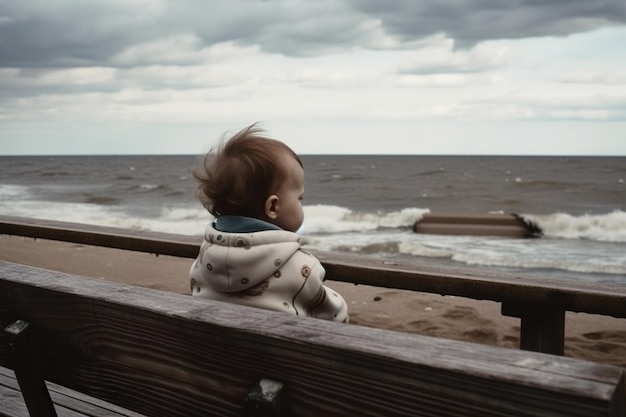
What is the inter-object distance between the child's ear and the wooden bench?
0.83 m

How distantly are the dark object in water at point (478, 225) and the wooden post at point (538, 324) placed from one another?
488 inches

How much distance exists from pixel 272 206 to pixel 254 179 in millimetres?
104

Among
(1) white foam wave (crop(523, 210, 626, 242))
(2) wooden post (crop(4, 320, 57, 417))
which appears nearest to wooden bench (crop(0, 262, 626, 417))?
(2) wooden post (crop(4, 320, 57, 417))

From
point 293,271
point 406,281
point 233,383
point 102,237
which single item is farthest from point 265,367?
point 102,237

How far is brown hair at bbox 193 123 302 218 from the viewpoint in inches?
80.4

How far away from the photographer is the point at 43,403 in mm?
1402

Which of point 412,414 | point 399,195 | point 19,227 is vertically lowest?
point 399,195

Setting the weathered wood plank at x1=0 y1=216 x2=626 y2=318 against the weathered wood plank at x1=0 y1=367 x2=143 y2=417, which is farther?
the weathered wood plank at x1=0 y1=216 x2=626 y2=318

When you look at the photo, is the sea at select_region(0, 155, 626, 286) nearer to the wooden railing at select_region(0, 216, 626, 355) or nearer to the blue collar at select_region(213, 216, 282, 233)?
the wooden railing at select_region(0, 216, 626, 355)

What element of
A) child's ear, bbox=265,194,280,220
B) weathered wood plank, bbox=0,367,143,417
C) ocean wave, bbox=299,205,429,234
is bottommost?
ocean wave, bbox=299,205,429,234

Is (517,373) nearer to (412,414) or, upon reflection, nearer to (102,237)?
(412,414)

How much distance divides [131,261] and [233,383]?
801 centimetres

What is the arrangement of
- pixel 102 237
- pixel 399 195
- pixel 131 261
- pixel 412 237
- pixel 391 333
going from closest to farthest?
pixel 391 333
pixel 102 237
pixel 131 261
pixel 412 237
pixel 399 195

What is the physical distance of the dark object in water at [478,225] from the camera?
14.8 metres
